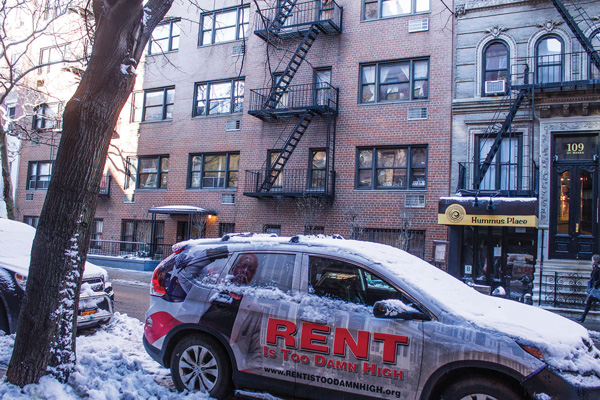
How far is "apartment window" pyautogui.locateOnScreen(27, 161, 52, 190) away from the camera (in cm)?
2612

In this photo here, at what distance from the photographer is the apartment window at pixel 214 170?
20703 mm

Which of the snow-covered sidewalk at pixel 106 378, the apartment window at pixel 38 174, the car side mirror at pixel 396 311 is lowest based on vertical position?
the snow-covered sidewalk at pixel 106 378

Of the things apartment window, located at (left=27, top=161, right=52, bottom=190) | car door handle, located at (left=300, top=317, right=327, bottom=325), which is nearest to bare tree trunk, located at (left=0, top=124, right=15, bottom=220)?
apartment window, located at (left=27, top=161, right=52, bottom=190)

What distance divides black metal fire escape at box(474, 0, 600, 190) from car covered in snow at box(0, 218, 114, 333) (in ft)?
37.2

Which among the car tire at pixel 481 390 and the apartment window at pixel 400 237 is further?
the apartment window at pixel 400 237

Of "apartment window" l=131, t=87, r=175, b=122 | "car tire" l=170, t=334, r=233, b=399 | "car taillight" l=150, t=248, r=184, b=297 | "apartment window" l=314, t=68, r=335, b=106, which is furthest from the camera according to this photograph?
"apartment window" l=131, t=87, r=175, b=122

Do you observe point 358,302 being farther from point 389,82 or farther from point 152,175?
point 152,175

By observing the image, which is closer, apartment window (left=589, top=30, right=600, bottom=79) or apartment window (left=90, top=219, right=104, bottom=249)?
apartment window (left=589, top=30, right=600, bottom=79)

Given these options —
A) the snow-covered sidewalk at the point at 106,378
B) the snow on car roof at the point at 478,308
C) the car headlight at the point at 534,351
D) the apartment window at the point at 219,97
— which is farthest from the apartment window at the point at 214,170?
the car headlight at the point at 534,351

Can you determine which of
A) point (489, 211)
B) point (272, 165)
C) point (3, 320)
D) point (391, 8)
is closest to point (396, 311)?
point (3, 320)

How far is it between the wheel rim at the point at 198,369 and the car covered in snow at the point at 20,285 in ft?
8.93

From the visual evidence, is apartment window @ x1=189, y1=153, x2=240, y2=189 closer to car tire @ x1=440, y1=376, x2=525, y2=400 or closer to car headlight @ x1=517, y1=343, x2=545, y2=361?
car tire @ x1=440, y1=376, x2=525, y2=400

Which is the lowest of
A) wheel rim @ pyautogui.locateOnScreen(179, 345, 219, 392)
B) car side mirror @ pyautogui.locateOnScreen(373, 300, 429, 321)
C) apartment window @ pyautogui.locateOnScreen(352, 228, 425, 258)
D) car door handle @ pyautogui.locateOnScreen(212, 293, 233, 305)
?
wheel rim @ pyautogui.locateOnScreen(179, 345, 219, 392)

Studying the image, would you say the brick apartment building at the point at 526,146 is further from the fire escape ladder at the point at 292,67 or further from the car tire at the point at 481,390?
the car tire at the point at 481,390
